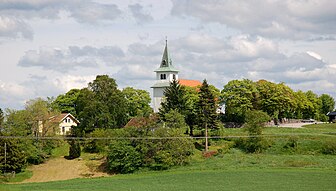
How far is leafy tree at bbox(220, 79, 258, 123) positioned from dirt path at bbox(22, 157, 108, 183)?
27.8 m

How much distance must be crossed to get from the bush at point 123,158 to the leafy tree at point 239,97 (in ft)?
85.9

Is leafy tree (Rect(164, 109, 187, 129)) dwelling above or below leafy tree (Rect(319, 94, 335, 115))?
below

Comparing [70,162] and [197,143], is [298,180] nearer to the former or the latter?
[197,143]

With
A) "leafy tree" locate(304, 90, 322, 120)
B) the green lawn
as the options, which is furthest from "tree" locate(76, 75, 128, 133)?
"leafy tree" locate(304, 90, 322, 120)

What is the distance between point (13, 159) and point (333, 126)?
158ft

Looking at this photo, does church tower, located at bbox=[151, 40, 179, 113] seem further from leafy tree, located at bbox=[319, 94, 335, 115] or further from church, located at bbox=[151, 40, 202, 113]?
leafy tree, located at bbox=[319, 94, 335, 115]

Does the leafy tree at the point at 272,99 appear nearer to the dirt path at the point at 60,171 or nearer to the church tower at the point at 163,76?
the church tower at the point at 163,76

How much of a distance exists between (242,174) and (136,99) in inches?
2046

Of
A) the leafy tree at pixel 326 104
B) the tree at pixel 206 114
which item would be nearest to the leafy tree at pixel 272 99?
the tree at pixel 206 114

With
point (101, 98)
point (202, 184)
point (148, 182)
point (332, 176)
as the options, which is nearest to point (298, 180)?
point (332, 176)

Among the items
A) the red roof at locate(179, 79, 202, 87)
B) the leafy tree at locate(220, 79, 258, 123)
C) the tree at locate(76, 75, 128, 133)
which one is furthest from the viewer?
the red roof at locate(179, 79, 202, 87)

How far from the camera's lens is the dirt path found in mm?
60316

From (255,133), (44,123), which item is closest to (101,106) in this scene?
(44,123)

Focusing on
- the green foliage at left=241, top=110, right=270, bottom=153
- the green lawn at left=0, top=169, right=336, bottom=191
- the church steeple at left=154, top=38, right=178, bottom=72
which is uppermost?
the church steeple at left=154, top=38, right=178, bottom=72
